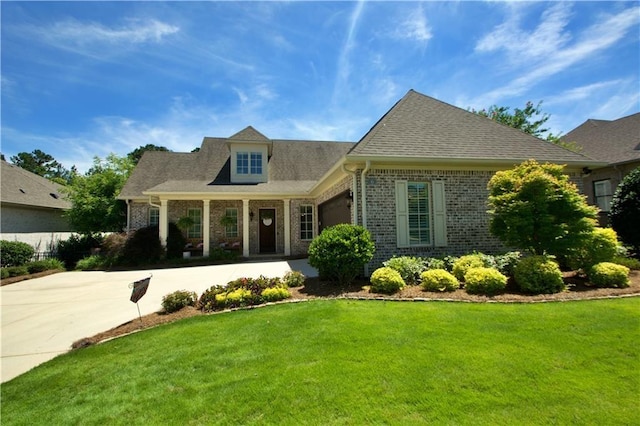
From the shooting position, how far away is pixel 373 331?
13.4 ft

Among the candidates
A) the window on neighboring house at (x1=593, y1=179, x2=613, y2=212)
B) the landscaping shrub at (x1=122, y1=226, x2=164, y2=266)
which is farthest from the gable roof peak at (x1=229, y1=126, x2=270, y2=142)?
the window on neighboring house at (x1=593, y1=179, x2=613, y2=212)

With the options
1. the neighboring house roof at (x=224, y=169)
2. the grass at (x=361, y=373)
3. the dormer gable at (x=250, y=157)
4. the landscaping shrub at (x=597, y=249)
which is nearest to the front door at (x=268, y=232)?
the neighboring house roof at (x=224, y=169)

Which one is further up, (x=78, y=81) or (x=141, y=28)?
(x=141, y=28)

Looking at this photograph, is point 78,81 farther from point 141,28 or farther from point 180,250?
point 180,250

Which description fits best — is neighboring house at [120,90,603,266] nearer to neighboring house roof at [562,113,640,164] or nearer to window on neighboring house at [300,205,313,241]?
window on neighboring house at [300,205,313,241]

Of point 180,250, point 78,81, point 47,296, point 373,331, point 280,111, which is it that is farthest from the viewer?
point 180,250

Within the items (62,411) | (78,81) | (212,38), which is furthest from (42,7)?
(62,411)

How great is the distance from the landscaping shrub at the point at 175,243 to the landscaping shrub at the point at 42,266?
13.8ft

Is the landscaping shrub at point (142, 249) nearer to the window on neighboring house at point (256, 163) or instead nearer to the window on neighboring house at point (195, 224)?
the window on neighboring house at point (195, 224)

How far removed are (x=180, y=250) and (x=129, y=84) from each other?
730 cm

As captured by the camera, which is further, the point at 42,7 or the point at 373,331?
the point at 42,7

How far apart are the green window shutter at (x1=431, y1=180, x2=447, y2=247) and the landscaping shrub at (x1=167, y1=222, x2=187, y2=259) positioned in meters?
11.1

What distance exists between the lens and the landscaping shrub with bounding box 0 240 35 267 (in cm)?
1174

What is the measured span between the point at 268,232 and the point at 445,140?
963cm
